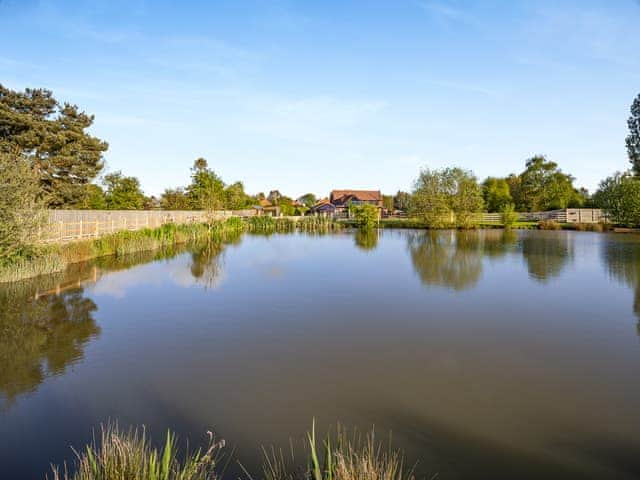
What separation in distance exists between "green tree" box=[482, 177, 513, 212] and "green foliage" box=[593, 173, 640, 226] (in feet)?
39.0

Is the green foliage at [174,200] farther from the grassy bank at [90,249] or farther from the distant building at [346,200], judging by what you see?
the distant building at [346,200]

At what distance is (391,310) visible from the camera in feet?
28.9

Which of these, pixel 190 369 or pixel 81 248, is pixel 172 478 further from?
pixel 81 248

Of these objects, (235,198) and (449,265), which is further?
(235,198)

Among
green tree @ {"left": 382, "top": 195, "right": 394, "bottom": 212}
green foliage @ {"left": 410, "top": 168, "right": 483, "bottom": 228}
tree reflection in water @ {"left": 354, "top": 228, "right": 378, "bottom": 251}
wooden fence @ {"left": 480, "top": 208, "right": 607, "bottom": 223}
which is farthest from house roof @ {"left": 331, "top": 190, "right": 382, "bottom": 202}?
tree reflection in water @ {"left": 354, "top": 228, "right": 378, "bottom": 251}

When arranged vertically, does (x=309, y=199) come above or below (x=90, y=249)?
above

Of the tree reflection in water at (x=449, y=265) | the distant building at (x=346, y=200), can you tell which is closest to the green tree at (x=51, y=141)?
the tree reflection in water at (x=449, y=265)

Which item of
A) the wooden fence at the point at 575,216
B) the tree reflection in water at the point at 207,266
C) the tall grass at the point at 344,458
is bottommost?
the tall grass at the point at 344,458

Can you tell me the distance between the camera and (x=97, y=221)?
64.8ft

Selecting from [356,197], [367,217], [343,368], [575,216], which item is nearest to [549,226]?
[575,216]

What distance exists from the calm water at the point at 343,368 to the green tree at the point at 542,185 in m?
45.2

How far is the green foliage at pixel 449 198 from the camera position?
126ft

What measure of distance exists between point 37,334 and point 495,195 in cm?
5277

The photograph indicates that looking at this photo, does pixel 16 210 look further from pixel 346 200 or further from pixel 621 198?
pixel 346 200
